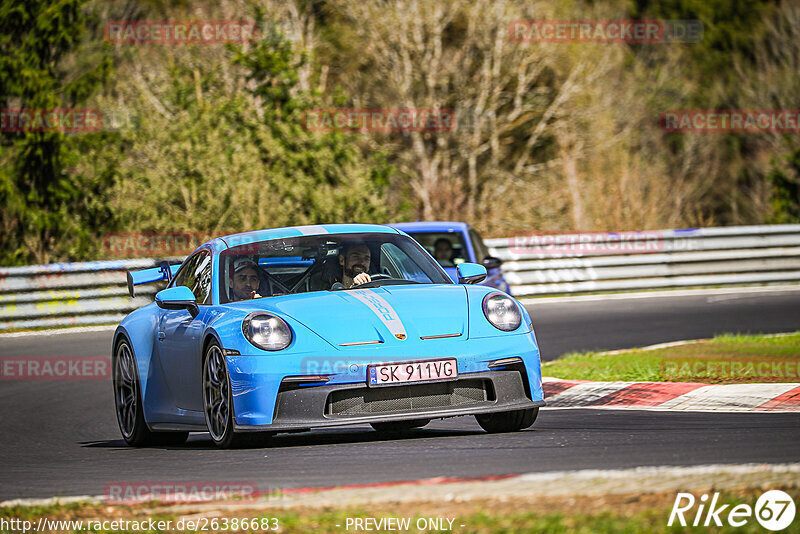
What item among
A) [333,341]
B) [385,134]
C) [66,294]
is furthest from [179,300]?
[385,134]

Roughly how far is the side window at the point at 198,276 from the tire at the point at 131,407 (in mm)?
642

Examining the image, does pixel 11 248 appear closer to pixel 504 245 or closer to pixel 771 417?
pixel 504 245

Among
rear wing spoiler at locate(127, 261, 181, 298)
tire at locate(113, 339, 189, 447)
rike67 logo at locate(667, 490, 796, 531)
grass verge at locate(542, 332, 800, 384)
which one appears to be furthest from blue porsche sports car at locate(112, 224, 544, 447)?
grass verge at locate(542, 332, 800, 384)

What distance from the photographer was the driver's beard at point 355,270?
8.19 m

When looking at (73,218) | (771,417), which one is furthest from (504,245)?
(771,417)

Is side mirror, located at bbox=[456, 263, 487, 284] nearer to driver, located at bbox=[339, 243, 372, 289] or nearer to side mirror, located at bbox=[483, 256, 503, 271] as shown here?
driver, located at bbox=[339, 243, 372, 289]

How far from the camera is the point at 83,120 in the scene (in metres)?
24.5

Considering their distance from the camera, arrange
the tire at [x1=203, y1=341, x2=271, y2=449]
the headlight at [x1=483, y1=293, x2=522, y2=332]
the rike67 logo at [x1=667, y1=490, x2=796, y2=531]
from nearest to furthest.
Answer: the rike67 logo at [x1=667, y1=490, x2=796, y2=531]
the tire at [x1=203, y1=341, x2=271, y2=449]
the headlight at [x1=483, y1=293, x2=522, y2=332]

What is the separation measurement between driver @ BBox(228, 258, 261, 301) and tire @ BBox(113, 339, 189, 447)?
1323 mm

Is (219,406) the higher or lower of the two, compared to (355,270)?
lower

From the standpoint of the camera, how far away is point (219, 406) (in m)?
7.45

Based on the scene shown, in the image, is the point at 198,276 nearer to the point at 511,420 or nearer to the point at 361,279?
the point at 361,279

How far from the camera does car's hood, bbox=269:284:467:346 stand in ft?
23.2

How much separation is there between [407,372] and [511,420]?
3.36 feet
